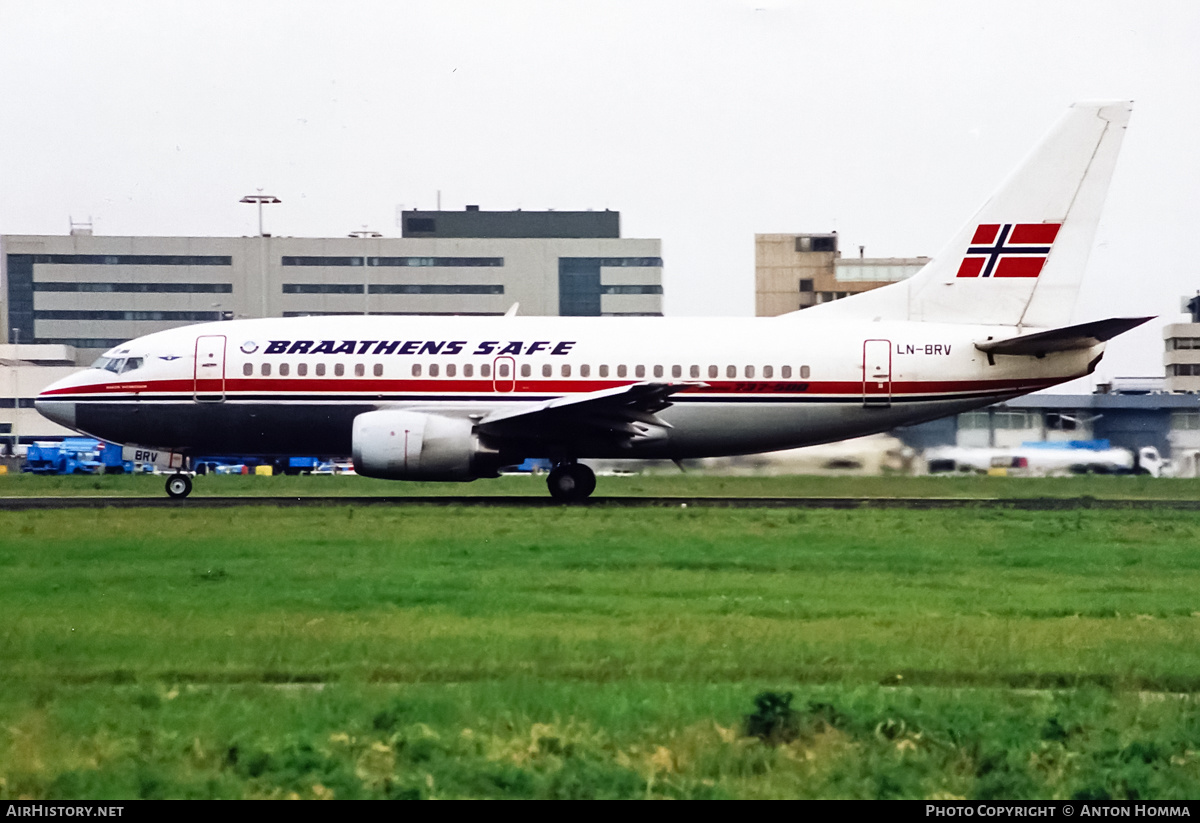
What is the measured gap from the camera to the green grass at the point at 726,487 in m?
32.6

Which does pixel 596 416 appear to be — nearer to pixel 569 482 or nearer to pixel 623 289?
pixel 569 482

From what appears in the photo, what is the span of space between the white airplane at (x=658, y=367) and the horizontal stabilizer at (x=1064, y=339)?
62 mm

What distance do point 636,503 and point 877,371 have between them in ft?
18.5

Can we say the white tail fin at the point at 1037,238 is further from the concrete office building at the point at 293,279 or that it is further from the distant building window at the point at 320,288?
the distant building window at the point at 320,288

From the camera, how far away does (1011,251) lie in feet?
97.1

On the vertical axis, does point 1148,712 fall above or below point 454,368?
below

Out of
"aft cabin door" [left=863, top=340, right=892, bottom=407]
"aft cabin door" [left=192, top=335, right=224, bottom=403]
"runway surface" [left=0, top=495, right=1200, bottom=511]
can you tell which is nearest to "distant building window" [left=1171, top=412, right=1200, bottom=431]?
"runway surface" [left=0, top=495, right=1200, bottom=511]

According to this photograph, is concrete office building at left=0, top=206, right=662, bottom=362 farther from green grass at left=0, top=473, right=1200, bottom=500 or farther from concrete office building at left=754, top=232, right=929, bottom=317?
green grass at left=0, top=473, right=1200, bottom=500

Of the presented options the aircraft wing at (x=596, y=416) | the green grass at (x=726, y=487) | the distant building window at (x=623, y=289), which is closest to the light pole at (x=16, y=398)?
the distant building window at (x=623, y=289)

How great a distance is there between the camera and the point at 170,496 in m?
29.9

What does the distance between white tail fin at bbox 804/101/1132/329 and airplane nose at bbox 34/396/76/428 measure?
17.4m
